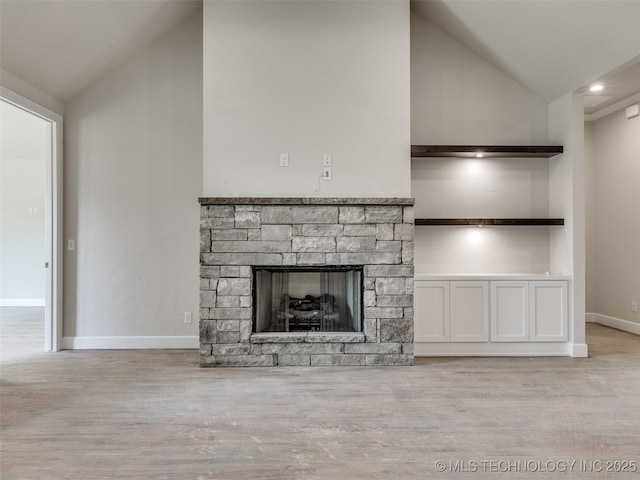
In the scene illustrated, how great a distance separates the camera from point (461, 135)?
13.9 ft

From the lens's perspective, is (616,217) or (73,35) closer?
(73,35)

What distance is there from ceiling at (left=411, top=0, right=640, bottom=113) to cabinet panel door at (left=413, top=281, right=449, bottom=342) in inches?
87.5

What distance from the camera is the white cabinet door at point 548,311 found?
3822 mm

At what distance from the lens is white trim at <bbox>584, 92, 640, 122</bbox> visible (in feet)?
15.5

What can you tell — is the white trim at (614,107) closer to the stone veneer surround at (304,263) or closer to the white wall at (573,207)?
the white wall at (573,207)

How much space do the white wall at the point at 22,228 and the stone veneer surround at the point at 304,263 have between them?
5.28 m

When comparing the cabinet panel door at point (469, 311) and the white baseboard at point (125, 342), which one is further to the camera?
the white baseboard at point (125, 342)

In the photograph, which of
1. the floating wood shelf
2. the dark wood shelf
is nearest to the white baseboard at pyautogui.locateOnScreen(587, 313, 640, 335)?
the dark wood shelf

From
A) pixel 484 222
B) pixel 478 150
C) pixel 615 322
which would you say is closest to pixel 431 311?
pixel 484 222

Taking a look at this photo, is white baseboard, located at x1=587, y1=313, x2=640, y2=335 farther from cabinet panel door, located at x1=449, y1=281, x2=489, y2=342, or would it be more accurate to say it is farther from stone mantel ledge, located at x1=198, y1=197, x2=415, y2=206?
stone mantel ledge, located at x1=198, y1=197, x2=415, y2=206

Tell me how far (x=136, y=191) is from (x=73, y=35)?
1.45m

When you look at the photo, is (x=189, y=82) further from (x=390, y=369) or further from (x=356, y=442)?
(x=356, y=442)

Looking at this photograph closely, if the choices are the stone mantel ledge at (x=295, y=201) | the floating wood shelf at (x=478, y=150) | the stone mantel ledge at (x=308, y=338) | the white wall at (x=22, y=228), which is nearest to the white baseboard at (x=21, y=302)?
the white wall at (x=22, y=228)

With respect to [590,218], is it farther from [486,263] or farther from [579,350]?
[579,350]
